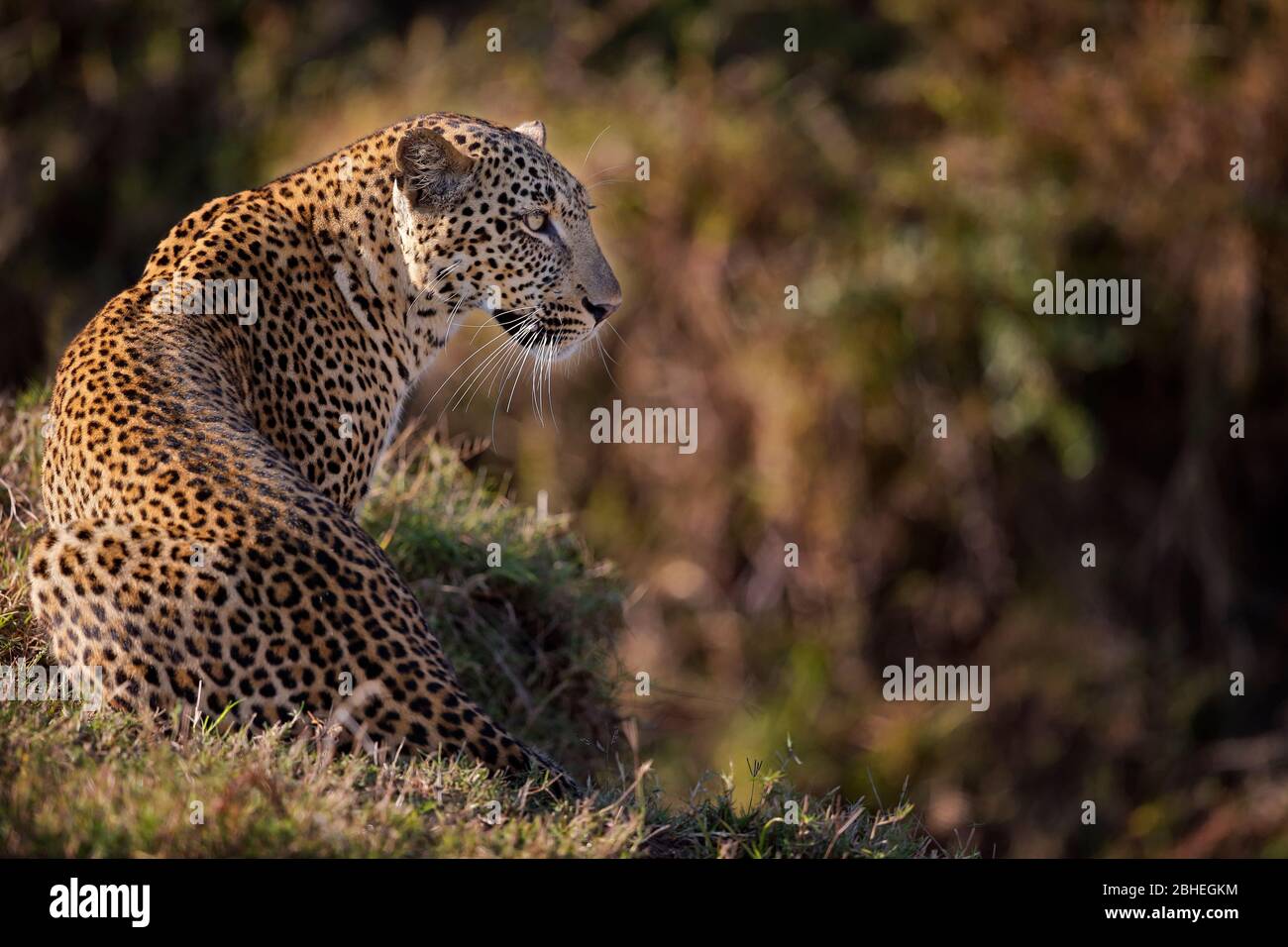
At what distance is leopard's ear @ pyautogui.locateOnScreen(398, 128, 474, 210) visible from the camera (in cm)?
650

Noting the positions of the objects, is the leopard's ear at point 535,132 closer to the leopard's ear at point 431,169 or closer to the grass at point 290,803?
the leopard's ear at point 431,169

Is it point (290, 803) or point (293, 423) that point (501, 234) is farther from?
point (290, 803)

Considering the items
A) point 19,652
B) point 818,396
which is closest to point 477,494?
point 19,652

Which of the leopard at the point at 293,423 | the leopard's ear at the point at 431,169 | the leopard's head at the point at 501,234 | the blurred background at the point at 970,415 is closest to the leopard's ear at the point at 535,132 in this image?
the leopard at the point at 293,423

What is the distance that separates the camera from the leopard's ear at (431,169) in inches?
256

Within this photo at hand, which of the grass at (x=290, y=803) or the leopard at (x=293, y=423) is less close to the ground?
the leopard at (x=293, y=423)

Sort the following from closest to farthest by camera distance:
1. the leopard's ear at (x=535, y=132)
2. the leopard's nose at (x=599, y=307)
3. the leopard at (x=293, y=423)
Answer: the leopard at (x=293, y=423) → the leopard's nose at (x=599, y=307) → the leopard's ear at (x=535, y=132)

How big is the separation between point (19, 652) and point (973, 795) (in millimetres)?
9070

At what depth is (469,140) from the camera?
6691mm

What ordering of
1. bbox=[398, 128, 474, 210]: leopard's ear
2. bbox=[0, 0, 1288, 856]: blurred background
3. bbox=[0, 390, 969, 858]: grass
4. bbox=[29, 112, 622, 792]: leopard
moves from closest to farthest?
1. bbox=[0, 390, 969, 858]: grass
2. bbox=[29, 112, 622, 792]: leopard
3. bbox=[398, 128, 474, 210]: leopard's ear
4. bbox=[0, 0, 1288, 856]: blurred background

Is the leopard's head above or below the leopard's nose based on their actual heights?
above

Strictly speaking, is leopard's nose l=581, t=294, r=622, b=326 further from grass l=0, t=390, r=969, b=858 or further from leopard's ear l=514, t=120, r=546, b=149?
grass l=0, t=390, r=969, b=858

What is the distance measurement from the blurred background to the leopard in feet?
21.6

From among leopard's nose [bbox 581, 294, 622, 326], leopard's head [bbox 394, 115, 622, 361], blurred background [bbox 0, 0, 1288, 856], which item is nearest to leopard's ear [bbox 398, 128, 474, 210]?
leopard's head [bbox 394, 115, 622, 361]
